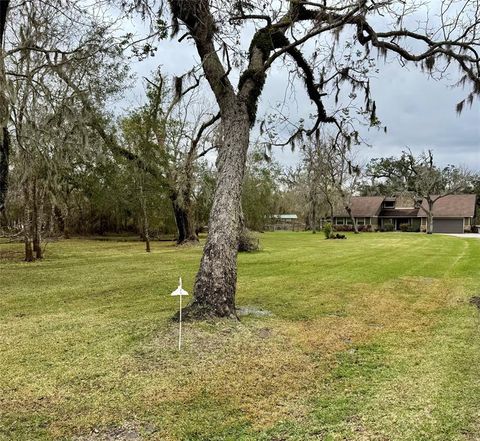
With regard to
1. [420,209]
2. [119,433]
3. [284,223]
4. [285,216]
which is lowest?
[119,433]

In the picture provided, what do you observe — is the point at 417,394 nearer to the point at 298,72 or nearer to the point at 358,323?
the point at 358,323

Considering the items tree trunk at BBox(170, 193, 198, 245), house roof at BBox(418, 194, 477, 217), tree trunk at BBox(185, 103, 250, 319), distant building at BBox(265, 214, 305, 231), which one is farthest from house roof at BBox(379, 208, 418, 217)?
tree trunk at BBox(185, 103, 250, 319)

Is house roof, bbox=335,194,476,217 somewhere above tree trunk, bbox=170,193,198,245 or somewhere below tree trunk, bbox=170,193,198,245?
above

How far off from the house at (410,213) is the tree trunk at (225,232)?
4413 centimetres

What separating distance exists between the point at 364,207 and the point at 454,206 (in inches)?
390

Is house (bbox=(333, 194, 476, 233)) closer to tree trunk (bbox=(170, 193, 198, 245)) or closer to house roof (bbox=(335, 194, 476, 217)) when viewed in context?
house roof (bbox=(335, 194, 476, 217))

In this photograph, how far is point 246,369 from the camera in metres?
4.43

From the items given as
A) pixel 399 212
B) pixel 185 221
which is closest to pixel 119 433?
pixel 185 221

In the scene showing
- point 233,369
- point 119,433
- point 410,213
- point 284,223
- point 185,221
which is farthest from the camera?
point 284,223

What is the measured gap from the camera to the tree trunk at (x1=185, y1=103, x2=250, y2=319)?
18.8 feet

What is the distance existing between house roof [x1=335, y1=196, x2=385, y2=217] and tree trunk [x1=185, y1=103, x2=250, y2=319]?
47375 millimetres

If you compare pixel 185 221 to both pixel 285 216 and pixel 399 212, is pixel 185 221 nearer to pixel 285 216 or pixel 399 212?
pixel 285 216

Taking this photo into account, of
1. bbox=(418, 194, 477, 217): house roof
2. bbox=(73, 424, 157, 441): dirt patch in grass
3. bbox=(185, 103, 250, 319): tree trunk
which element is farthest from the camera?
bbox=(418, 194, 477, 217): house roof

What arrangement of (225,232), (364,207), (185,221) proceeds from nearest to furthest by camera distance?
(225,232)
(185,221)
(364,207)
